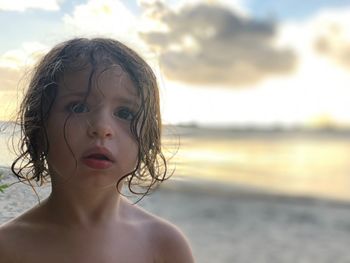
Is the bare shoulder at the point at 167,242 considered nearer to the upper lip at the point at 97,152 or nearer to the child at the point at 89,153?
the child at the point at 89,153

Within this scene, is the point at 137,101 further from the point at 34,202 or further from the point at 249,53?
the point at 249,53

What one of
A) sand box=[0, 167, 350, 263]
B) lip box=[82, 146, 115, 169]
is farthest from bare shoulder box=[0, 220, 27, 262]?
sand box=[0, 167, 350, 263]

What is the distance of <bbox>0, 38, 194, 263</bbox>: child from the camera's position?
23.3 inches

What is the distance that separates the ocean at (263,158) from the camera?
0.90 m

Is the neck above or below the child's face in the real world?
below

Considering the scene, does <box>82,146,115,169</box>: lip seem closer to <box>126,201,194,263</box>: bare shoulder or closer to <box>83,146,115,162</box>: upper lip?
<box>83,146,115,162</box>: upper lip

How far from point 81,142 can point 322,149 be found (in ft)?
4.98

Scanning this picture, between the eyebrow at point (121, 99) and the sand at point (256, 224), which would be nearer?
the eyebrow at point (121, 99)

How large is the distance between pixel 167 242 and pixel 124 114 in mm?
187

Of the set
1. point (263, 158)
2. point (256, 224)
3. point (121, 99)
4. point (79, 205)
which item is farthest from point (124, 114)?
point (256, 224)

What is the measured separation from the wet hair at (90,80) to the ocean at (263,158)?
11 cm

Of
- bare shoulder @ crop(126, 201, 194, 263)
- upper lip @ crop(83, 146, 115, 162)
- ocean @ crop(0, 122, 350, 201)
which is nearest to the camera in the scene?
upper lip @ crop(83, 146, 115, 162)

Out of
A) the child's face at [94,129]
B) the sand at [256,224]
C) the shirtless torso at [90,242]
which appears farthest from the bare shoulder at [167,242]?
the sand at [256,224]

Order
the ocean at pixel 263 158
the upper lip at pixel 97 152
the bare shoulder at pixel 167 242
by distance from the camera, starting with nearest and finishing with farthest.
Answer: the upper lip at pixel 97 152 < the bare shoulder at pixel 167 242 < the ocean at pixel 263 158
